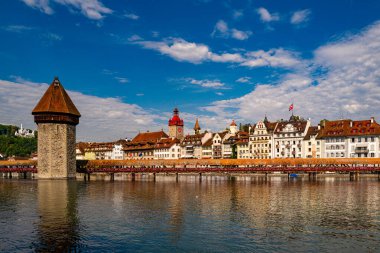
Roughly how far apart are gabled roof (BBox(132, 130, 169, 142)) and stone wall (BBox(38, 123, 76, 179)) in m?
51.7

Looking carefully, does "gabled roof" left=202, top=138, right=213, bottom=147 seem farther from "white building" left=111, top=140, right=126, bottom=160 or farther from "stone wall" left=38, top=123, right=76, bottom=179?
"stone wall" left=38, top=123, right=76, bottom=179

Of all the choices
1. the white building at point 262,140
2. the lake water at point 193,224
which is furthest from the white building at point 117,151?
the lake water at point 193,224

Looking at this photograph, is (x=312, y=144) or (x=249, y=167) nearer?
(x=249, y=167)

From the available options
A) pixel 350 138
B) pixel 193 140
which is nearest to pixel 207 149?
pixel 193 140

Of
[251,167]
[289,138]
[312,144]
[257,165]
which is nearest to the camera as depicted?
[251,167]

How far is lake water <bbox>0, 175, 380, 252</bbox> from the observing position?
719 inches

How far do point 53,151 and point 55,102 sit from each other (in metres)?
7.53

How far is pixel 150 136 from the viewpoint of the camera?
117m

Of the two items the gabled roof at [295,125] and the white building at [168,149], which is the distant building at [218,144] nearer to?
the white building at [168,149]

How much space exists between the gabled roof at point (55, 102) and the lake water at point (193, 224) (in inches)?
1111

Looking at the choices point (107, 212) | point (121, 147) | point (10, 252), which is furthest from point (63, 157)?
point (121, 147)

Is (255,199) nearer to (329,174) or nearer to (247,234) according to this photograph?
(247,234)

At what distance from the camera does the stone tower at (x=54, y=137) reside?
6078 cm

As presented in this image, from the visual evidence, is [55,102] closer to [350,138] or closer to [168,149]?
[168,149]
